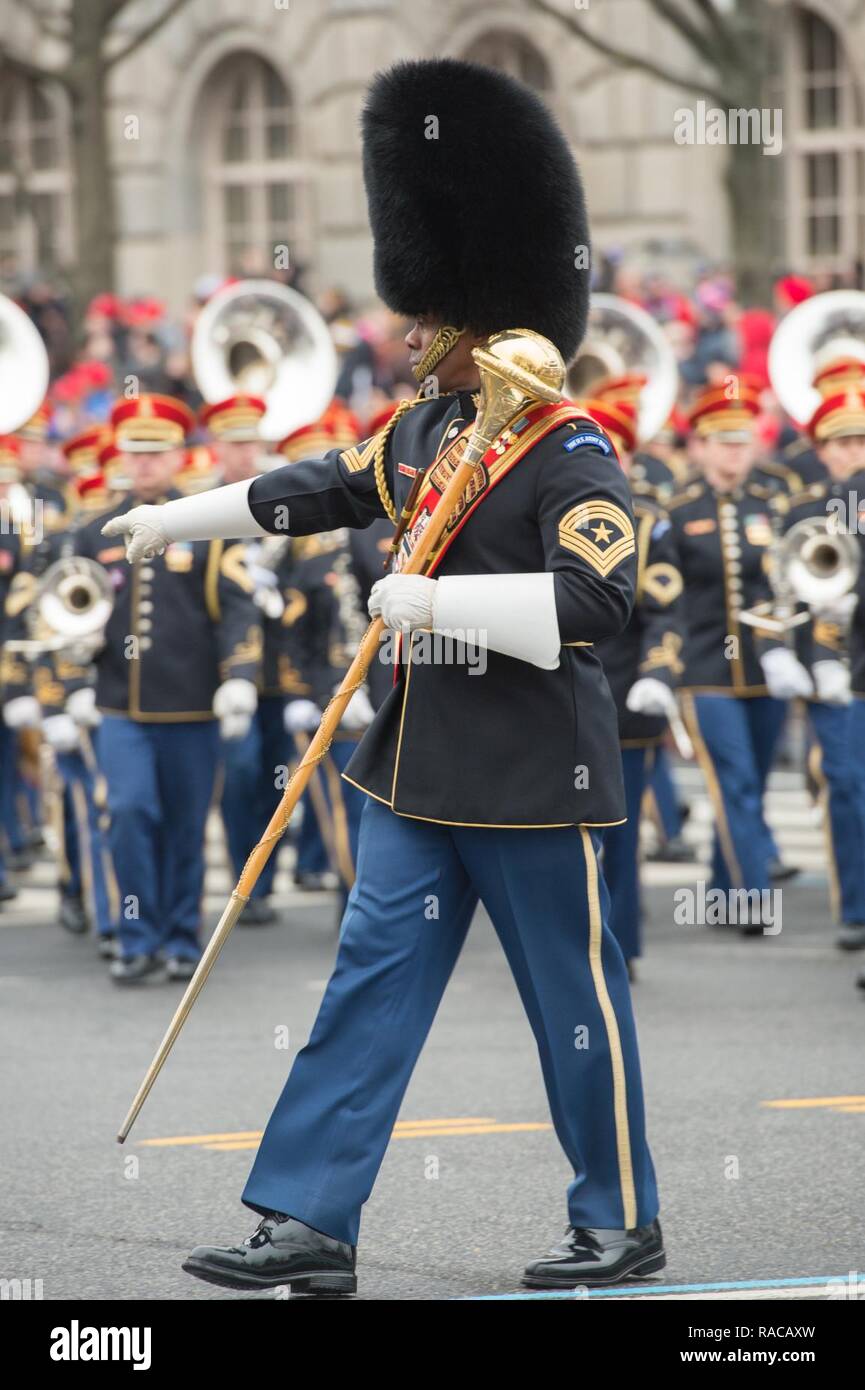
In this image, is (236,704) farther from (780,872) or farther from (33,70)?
(33,70)

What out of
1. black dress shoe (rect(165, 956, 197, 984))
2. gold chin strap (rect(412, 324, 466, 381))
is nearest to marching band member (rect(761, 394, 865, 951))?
black dress shoe (rect(165, 956, 197, 984))

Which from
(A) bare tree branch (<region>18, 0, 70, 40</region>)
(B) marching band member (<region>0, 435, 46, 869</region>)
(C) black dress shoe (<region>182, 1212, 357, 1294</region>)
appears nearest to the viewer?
(C) black dress shoe (<region>182, 1212, 357, 1294</region>)

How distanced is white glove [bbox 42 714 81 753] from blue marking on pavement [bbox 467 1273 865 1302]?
5.38 meters

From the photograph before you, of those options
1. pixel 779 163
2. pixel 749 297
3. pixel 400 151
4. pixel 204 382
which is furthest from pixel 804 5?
pixel 400 151

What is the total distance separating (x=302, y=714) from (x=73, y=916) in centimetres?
122

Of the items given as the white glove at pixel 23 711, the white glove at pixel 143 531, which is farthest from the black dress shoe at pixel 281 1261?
the white glove at pixel 23 711

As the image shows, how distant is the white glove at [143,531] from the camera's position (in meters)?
5.46

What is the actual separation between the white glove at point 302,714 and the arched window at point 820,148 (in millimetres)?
15059

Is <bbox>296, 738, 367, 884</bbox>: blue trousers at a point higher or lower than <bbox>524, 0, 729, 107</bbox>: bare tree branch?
lower

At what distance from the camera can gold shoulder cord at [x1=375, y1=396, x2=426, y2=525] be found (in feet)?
17.6

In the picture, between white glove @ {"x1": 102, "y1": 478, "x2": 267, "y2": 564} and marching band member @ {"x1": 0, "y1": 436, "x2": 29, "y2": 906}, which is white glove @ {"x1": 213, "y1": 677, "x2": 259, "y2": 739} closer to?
marching band member @ {"x1": 0, "y1": 436, "x2": 29, "y2": 906}

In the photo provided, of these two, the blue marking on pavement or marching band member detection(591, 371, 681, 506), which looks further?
marching band member detection(591, 371, 681, 506)

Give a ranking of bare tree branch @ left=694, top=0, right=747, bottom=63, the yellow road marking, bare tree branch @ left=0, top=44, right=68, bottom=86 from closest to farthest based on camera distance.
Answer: the yellow road marking
bare tree branch @ left=694, top=0, right=747, bottom=63
bare tree branch @ left=0, top=44, right=68, bottom=86

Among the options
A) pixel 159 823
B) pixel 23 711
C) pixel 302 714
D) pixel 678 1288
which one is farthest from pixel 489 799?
pixel 23 711
